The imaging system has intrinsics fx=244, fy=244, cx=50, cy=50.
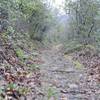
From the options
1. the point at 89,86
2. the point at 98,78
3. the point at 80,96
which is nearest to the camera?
the point at 80,96

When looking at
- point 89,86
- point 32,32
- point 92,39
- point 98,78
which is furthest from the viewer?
point 32,32

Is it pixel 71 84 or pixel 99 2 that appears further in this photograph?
pixel 99 2

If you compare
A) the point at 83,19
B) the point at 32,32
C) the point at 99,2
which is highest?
Answer: the point at 99,2

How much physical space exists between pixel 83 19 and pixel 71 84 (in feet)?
60.9

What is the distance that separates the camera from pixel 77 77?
397 inches

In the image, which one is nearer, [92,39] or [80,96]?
[80,96]

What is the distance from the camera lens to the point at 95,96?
23.0 feet

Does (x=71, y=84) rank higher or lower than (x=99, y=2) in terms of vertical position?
lower

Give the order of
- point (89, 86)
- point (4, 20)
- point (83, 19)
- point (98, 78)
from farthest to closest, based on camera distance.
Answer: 1. point (83, 19)
2. point (4, 20)
3. point (98, 78)
4. point (89, 86)

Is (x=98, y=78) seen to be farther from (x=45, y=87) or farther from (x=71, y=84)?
(x=45, y=87)

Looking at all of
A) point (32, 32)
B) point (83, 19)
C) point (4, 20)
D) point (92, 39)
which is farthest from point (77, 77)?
A: point (32, 32)

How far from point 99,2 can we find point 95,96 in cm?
1888

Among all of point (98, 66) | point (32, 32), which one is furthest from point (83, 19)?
point (98, 66)

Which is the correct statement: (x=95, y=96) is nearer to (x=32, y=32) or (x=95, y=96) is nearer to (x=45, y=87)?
(x=45, y=87)
